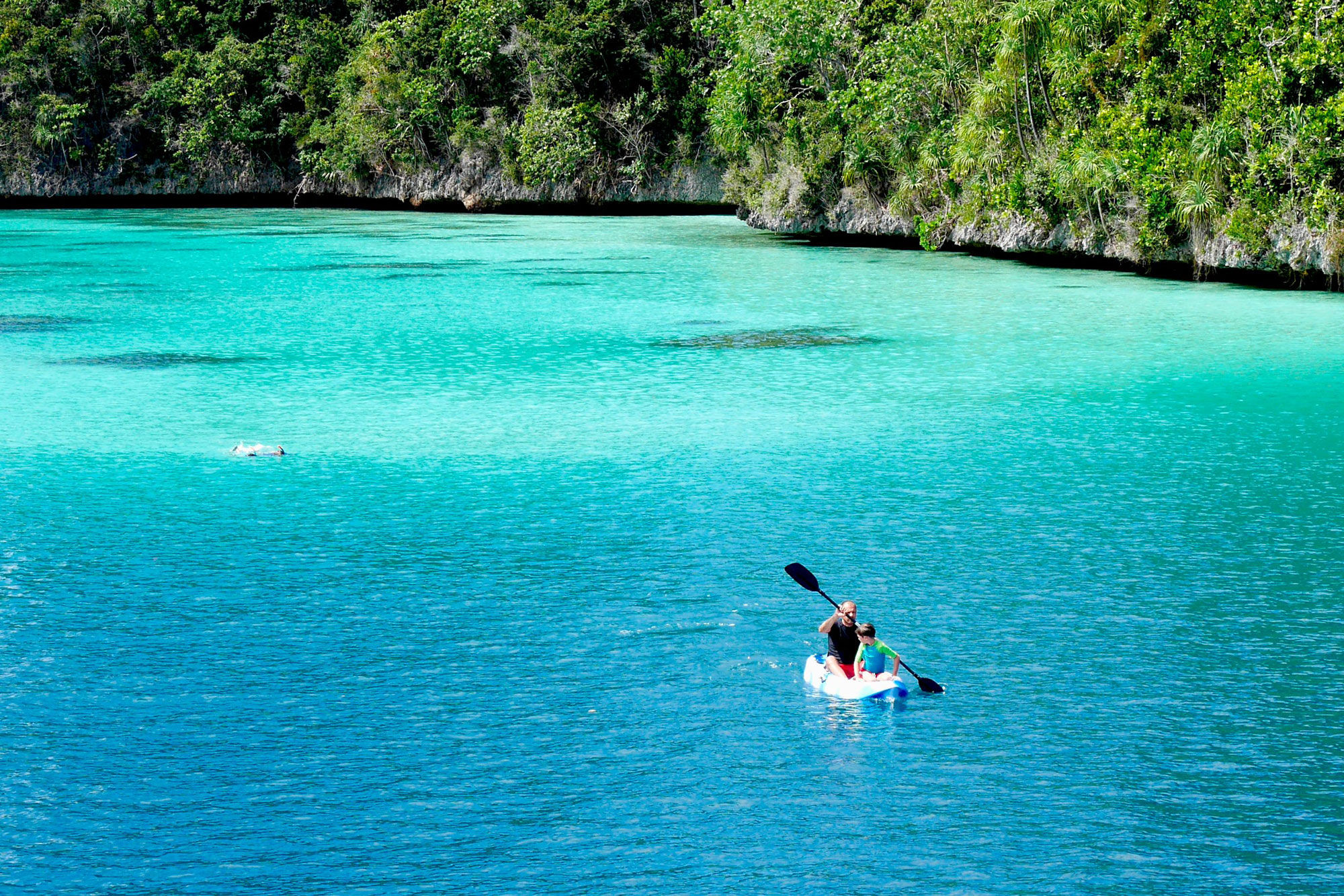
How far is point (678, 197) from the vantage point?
53.2 metres

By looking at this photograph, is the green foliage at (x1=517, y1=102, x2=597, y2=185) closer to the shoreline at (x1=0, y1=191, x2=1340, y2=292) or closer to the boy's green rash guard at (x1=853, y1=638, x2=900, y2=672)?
the shoreline at (x1=0, y1=191, x2=1340, y2=292)

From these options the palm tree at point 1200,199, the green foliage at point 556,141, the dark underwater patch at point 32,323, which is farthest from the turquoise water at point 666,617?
the green foliage at point 556,141

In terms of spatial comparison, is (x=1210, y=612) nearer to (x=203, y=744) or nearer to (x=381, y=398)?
(x=203, y=744)

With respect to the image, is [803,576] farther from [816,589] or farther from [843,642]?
[843,642]

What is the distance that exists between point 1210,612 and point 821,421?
6.53m

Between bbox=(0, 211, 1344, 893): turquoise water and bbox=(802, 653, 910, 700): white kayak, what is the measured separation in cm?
11

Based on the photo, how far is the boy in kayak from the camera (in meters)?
7.82

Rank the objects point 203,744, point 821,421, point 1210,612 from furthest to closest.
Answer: point 821,421
point 1210,612
point 203,744

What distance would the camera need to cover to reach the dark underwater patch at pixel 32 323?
22.7 m

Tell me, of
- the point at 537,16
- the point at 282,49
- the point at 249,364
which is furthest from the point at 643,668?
the point at 282,49

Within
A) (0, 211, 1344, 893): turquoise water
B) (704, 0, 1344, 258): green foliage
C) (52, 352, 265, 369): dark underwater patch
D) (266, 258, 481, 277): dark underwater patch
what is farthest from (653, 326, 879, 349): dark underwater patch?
(266, 258, 481, 277): dark underwater patch

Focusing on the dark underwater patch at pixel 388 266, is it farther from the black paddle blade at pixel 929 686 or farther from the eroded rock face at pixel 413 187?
the black paddle blade at pixel 929 686

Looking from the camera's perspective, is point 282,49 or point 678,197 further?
point 282,49

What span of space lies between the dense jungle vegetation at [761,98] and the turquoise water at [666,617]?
758 cm
